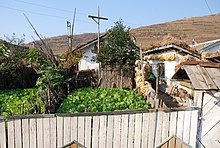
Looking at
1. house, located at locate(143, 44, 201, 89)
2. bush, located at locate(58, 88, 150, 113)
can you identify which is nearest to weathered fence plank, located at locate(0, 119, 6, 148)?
bush, located at locate(58, 88, 150, 113)

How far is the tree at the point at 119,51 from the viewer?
8.54 metres

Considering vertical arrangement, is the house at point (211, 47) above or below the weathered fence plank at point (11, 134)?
above

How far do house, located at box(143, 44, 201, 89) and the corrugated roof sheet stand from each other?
5935 mm

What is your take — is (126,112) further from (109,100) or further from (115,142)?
(109,100)

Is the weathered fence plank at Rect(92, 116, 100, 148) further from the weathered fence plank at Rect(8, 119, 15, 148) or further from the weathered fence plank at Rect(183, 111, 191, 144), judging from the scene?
the weathered fence plank at Rect(183, 111, 191, 144)

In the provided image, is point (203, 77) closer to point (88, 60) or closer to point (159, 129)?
point (159, 129)

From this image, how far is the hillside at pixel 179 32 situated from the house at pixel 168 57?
14.8 m

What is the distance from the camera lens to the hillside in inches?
1129

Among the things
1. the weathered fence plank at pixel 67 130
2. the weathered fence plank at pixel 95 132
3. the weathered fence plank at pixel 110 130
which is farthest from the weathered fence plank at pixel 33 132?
the weathered fence plank at pixel 110 130

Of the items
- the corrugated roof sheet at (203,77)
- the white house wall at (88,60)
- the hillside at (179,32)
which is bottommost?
the corrugated roof sheet at (203,77)

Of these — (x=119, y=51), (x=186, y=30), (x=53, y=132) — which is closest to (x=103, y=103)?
(x=53, y=132)

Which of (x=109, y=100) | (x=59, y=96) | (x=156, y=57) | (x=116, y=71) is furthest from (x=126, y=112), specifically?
(x=156, y=57)

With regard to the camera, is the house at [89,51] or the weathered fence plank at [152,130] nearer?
the weathered fence plank at [152,130]

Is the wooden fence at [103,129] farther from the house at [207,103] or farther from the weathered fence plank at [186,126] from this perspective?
the house at [207,103]
